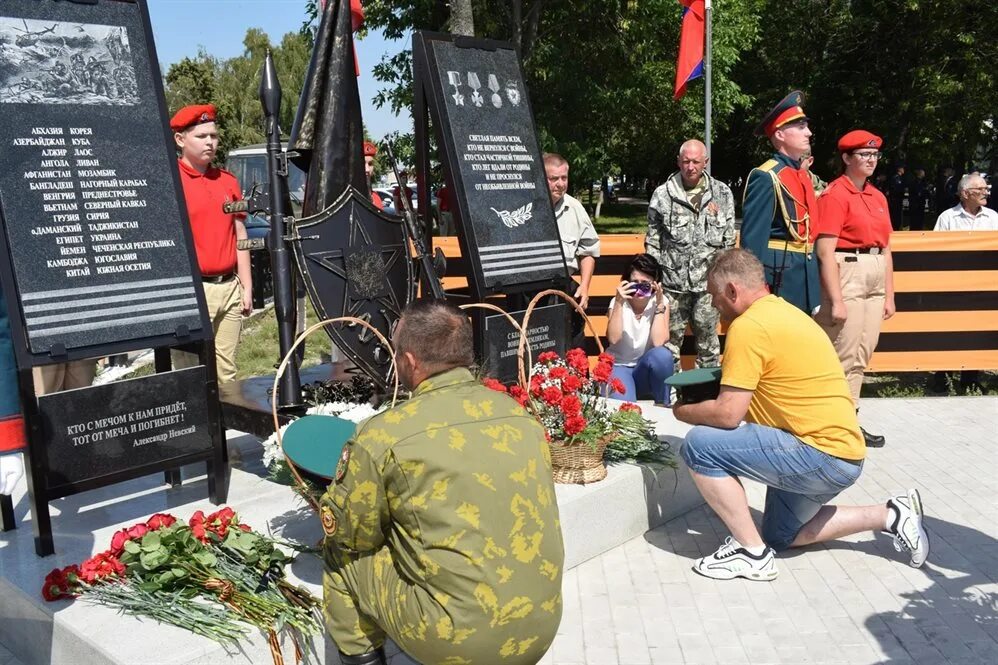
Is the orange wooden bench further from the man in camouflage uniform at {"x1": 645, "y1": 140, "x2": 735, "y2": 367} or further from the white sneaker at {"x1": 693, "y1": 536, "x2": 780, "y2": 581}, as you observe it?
the white sneaker at {"x1": 693, "y1": 536, "x2": 780, "y2": 581}

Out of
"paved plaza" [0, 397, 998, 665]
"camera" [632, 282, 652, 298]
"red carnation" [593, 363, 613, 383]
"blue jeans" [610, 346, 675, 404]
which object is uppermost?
"camera" [632, 282, 652, 298]

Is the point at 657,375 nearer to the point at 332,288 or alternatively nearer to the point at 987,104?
the point at 332,288

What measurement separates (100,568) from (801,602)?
290cm

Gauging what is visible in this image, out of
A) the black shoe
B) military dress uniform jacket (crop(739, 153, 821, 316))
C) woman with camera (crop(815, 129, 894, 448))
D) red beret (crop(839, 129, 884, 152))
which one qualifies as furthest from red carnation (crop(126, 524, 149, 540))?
the black shoe

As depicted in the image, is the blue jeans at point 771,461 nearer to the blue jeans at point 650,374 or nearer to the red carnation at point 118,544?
the blue jeans at point 650,374

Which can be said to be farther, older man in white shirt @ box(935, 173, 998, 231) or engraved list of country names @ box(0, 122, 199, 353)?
older man in white shirt @ box(935, 173, 998, 231)

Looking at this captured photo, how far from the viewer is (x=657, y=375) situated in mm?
6684

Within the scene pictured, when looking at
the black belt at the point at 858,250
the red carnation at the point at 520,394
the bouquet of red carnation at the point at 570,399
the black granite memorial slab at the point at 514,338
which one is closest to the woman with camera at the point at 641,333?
the black granite memorial slab at the point at 514,338

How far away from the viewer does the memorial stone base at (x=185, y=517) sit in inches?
127

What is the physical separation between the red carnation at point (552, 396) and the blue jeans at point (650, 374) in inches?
76.9

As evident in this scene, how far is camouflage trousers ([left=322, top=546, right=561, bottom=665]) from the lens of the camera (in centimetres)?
260

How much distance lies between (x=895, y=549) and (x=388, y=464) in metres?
3.20

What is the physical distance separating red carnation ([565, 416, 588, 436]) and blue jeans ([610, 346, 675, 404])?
2045 mm

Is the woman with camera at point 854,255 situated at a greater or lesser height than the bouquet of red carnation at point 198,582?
greater
